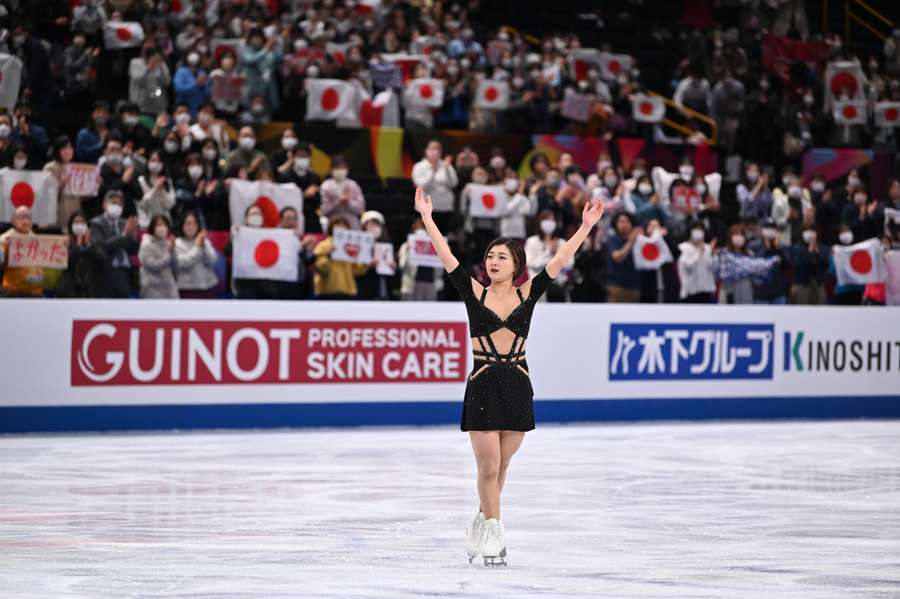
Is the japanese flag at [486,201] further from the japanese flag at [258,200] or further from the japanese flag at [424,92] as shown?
the japanese flag at [424,92]

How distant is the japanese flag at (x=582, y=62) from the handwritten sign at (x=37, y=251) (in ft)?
38.7

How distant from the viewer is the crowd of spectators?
18031mm

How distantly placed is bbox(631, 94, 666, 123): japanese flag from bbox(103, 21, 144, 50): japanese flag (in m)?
8.03

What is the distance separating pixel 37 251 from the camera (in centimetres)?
1631

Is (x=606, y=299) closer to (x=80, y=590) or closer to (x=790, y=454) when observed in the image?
(x=790, y=454)

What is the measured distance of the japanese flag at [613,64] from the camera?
88.3 ft

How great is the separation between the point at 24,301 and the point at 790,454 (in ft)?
24.4

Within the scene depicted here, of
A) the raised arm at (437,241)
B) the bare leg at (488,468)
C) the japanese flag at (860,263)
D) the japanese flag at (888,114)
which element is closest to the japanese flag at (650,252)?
the japanese flag at (860,263)

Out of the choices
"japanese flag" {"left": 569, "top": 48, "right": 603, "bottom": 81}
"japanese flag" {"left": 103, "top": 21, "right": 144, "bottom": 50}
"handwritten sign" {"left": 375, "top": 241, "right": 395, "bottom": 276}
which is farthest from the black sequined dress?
"japanese flag" {"left": 569, "top": 48, "right": 603, "bottom": 81}

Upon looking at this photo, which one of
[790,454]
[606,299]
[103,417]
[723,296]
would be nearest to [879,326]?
[723,296]

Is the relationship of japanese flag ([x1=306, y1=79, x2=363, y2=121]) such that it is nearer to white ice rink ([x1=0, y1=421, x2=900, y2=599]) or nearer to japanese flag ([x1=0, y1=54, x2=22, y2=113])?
japanese flag ([x1=0, y1=54, x2=22, y2=113])

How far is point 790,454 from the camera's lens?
1513 centimetres

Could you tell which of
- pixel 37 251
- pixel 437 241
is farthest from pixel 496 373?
pixel 37 251

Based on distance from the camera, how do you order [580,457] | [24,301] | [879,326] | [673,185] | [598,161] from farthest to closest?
[598,161], [673,185], [879,326], [24,301], [580,457]
